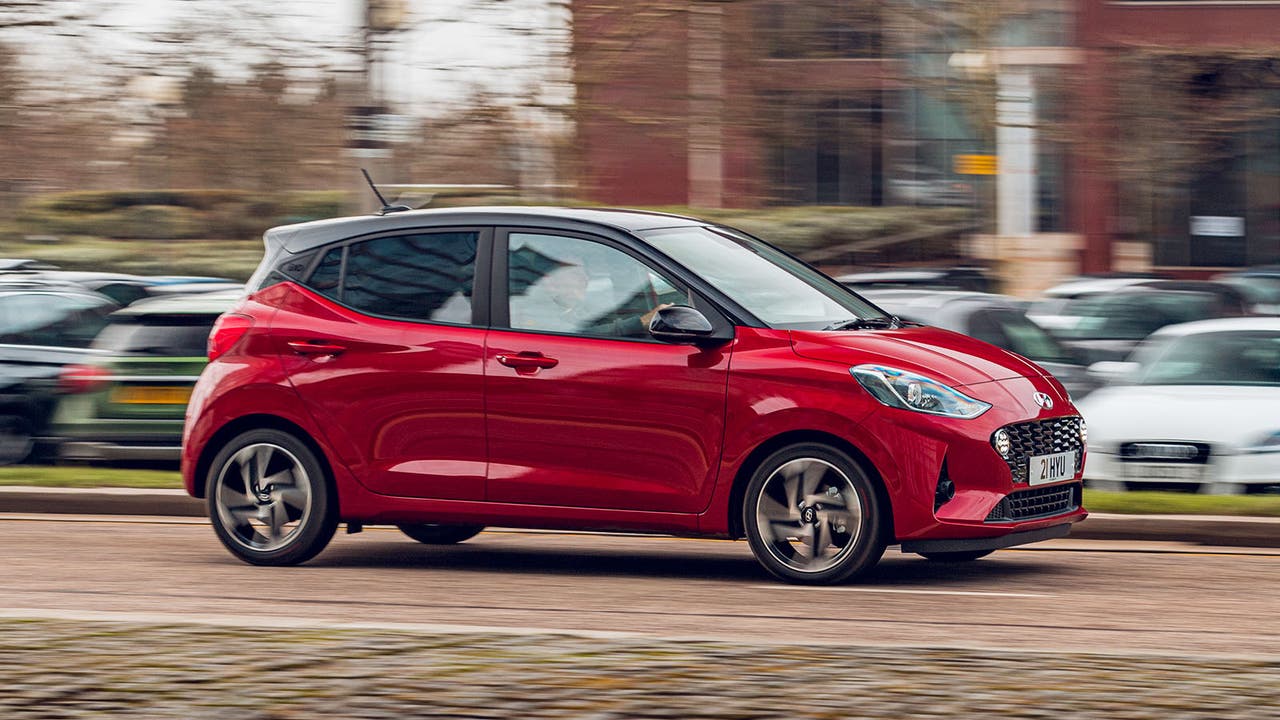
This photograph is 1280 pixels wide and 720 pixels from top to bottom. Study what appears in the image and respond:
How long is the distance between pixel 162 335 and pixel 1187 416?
7.19 metres

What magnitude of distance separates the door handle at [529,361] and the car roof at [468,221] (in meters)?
0.62

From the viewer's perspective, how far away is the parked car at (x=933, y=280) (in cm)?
2185

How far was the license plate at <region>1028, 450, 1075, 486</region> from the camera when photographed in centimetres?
816

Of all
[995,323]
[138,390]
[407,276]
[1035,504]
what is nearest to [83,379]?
[138,390]

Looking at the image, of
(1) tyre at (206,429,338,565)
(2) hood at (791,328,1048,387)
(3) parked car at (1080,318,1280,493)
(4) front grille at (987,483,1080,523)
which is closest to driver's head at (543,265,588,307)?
(2) hood at (791,328,1048,387)

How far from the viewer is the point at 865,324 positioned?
336 inches

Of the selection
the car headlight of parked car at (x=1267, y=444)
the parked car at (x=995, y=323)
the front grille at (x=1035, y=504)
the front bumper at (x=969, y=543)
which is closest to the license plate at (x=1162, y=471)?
the car headlight of parked car at (x=1267, y=444)

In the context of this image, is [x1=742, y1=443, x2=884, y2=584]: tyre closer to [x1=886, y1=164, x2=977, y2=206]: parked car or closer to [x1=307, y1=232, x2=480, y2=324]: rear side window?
[x1=307, y1=232, x2=480, y2=324]: rear side window

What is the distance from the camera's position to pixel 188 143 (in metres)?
24.4

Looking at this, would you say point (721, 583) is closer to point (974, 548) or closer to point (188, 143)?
point (974, 548)

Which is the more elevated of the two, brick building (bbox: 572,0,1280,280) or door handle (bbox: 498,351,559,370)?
brick building (bbox: 572,0,1280,280)

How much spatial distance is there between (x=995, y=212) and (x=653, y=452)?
865 inches

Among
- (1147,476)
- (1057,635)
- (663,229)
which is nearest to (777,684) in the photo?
(1057,635)

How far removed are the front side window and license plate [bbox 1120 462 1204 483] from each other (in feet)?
16.2
